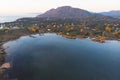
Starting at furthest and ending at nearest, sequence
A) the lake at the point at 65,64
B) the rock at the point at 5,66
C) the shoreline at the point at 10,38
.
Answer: the shoreline at the point at 10,38 → the rock at the point at 5,66 → the lake at the point at 65,64

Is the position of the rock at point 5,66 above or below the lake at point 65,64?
above

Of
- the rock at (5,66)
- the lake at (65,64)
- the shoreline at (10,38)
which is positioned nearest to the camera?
the lake at (65,64)

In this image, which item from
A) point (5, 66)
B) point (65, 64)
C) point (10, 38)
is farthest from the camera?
point (10, 38)

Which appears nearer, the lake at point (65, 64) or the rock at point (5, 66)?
the lake at point (65, 64)

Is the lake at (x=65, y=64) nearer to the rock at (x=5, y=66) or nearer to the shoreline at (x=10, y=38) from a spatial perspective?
the rock at (x=5, y=66)

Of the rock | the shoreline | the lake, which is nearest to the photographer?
the lake

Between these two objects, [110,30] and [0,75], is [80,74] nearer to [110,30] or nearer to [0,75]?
[0,75]

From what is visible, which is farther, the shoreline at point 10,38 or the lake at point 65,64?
the shoreline at point 10,38

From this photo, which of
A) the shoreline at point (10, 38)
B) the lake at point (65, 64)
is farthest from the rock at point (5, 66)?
the lake at point (65, 64)

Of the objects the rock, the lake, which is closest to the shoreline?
the rock

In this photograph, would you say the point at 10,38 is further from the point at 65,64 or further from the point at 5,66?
the point at 65,64

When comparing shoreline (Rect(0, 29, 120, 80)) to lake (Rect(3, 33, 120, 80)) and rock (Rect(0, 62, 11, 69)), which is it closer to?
rock (Rect(0, 62, 11, 69))

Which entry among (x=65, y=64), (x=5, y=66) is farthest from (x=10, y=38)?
(x=65, y=64)
